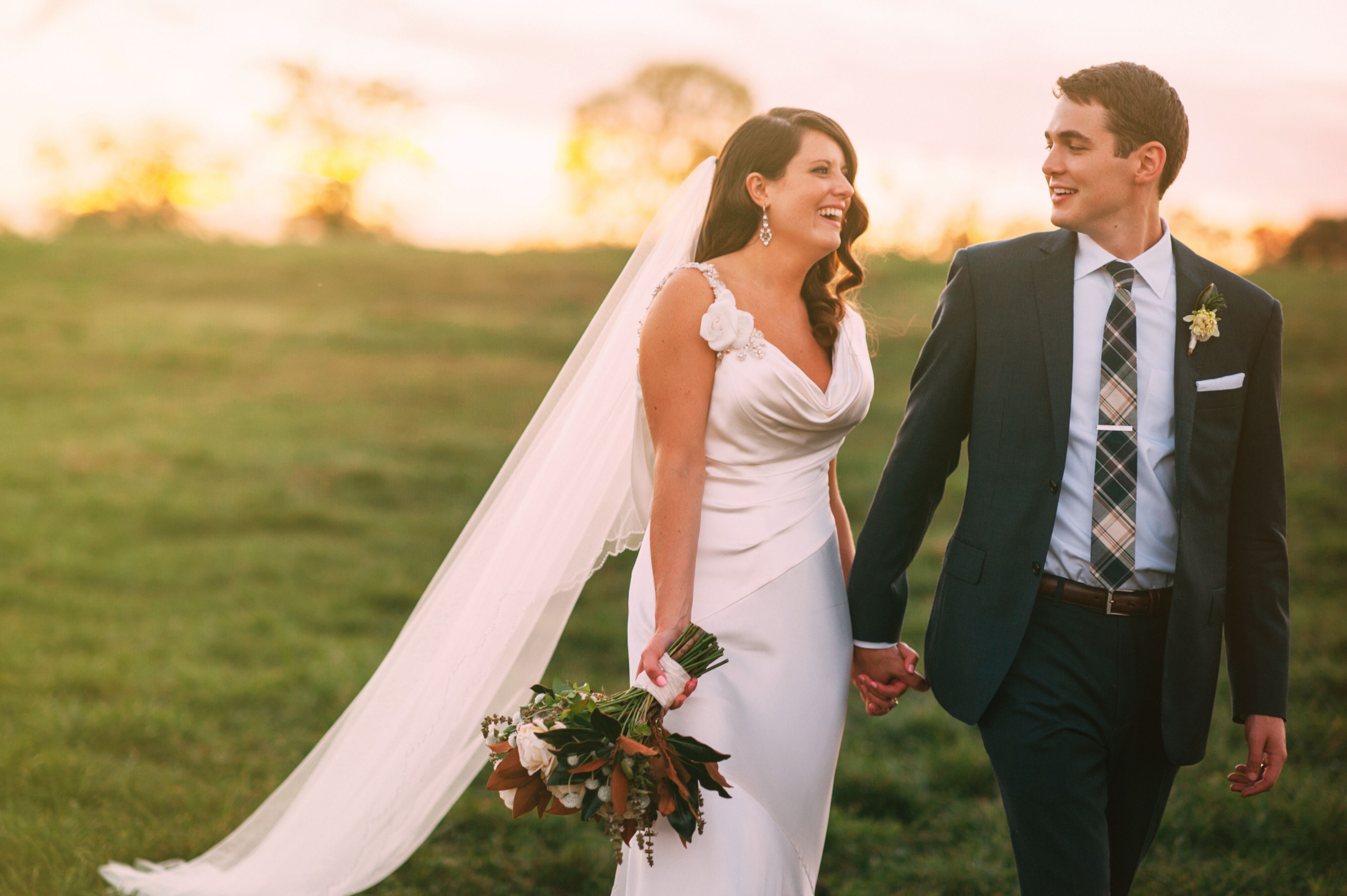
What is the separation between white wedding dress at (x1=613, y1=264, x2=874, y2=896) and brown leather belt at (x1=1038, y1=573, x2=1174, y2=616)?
734 millimetres

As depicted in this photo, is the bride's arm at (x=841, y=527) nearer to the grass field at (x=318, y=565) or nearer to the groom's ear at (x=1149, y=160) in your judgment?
the grass field at (x=318, y=565)

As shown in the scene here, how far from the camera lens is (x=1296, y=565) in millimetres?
8719

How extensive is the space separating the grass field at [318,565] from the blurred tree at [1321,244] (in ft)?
5.49

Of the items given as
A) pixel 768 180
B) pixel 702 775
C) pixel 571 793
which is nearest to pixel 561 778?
pixel 571 793

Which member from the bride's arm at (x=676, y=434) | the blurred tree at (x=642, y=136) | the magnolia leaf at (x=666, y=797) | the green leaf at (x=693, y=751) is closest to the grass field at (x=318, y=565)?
the bride's arm at (x=676, y=434)

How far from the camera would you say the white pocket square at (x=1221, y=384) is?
109 inches

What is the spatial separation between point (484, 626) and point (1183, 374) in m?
2.37

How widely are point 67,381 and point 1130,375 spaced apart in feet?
51.5

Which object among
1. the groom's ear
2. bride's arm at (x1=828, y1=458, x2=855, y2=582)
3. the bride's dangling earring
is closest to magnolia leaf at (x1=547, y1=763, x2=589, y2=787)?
bride's arm at (x1=828, y1=458, x2=855, y2=582)

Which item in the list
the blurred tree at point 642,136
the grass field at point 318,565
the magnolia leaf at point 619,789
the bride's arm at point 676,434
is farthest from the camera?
the blurred tree at point 642,136

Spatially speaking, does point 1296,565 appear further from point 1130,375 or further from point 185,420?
point 185,420

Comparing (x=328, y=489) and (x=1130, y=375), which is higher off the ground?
(x=1130, y=375)

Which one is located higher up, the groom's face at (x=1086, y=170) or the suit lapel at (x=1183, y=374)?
the groom's face at (x=1086, y=170)

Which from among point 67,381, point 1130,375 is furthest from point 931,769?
point 67,381
